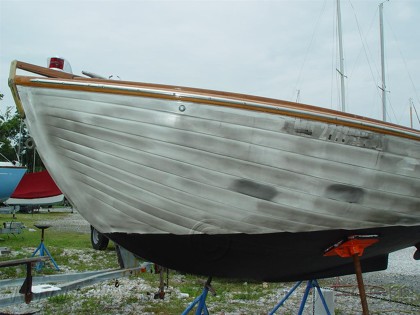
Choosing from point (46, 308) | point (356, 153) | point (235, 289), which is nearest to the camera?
point (356, 153)

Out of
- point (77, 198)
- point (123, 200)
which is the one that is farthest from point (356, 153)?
point (77, 198)

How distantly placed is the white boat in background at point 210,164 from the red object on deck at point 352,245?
0.08m

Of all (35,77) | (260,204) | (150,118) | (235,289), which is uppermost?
(35,77)

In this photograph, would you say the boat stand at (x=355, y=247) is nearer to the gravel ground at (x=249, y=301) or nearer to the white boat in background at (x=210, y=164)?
the white boat in background at (x=210, y=164)

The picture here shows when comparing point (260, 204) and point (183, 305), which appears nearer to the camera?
point (260, 204)

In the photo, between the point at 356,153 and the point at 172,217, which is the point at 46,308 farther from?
the point at 356,153

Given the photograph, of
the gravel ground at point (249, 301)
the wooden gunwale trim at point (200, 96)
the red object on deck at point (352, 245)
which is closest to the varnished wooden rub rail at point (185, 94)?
the wooden gunwale trim at point (200, 96)

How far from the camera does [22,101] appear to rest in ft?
→ 9.86

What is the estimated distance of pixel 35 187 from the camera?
60.4ft

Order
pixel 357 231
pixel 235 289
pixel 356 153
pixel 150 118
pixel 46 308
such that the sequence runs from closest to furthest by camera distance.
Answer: pixel 150 118
pixel 356 153
pixel 357 231
pixel 46 308
pixel 235 289

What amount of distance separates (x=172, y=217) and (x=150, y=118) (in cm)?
70

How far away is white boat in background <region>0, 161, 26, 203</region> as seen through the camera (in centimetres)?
1262

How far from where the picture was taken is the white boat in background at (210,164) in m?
2.80

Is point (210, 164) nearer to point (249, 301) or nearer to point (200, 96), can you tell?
point (200, 96)
